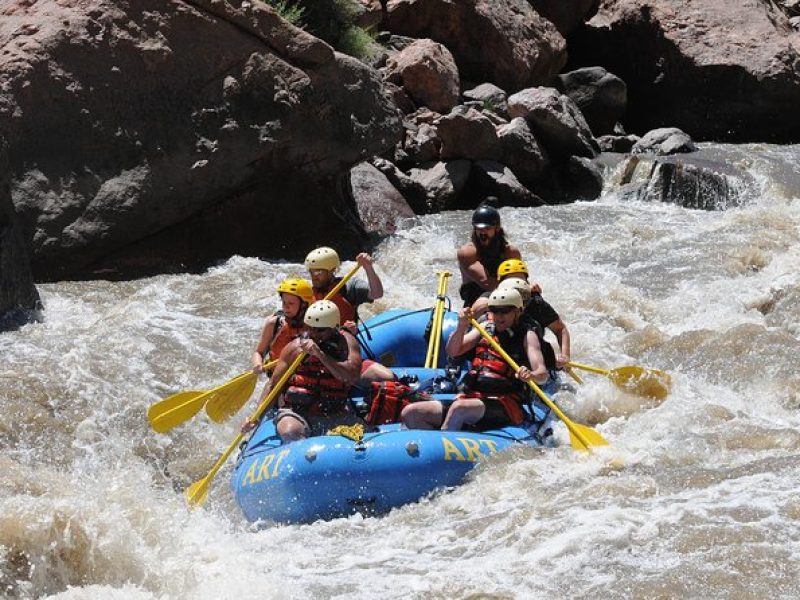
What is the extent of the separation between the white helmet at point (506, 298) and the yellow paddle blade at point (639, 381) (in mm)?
1175

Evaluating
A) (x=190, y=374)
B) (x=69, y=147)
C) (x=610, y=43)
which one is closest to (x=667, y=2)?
(x=610, y=43)

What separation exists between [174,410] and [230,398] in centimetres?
34

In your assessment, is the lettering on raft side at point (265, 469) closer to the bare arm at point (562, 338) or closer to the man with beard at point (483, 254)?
the bare arm at point (562, 338)

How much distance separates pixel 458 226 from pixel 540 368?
6.17 meters

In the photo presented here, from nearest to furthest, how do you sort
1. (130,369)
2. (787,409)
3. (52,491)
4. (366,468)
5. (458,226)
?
(52,491), (366,468), (787,409), (130,369), (458,226)

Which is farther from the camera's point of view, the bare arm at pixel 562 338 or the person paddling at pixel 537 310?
the bare arm at pixel 562 338

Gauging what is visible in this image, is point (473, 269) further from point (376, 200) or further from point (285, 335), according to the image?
point (376, 200)

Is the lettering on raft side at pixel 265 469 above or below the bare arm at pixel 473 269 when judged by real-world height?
below

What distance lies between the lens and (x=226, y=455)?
634cm

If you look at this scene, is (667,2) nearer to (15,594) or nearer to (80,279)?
(80,279)

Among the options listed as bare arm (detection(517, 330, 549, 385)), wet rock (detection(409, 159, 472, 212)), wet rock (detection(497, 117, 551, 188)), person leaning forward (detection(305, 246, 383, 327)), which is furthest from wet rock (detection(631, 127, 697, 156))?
bare arm (detection(517, 330, 549, 385))

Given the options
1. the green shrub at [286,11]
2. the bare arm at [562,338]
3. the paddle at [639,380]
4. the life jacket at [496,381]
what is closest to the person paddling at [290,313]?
the life jacket at [496,381]

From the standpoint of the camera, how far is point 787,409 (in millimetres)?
7312

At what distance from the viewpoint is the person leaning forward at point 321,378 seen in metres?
6.28
